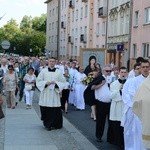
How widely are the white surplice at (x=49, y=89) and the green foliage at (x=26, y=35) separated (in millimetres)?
86058

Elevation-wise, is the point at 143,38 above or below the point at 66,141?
above

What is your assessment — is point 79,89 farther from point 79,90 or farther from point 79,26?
point 79,26

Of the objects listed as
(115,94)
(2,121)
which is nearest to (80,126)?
(2,121)

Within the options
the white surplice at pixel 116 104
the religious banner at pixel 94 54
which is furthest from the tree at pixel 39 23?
the white surplice at pixel 116 104

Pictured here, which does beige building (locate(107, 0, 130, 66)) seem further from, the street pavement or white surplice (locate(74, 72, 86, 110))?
the street pavement

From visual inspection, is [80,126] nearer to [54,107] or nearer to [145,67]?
[54,107]

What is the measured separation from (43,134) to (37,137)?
541mm

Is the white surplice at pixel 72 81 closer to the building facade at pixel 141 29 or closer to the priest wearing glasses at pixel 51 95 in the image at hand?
the priest wearing glasses at pixel 51 95

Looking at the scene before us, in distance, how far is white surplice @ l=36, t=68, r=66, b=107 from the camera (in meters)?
13.2

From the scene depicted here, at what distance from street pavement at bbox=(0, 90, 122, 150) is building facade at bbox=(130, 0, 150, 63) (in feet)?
72.0

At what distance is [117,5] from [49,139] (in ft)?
122

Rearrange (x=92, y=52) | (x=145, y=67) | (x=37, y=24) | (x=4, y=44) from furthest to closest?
1. (x=37, y=24)
2. (x=4, y=44)
3. (x=92, y=52)
4. (x=145, y=67)

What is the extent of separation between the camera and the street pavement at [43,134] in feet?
34.4

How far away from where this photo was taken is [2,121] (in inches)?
558
